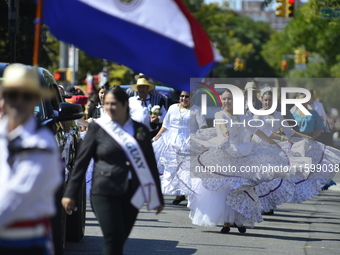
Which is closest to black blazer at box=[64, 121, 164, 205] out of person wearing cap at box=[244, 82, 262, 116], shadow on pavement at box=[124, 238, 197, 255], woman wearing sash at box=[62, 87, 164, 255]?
woman wearing sash at box=[62, 87, 164, 255]

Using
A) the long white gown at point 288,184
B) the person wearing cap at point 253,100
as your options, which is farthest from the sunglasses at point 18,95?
the person wearing cap at point 253,100

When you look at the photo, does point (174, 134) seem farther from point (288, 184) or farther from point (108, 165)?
point (108, 165)

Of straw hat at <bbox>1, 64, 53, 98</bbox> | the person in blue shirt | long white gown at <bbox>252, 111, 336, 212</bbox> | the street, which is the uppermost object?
straw hat at <bbox>1, 64, 53, 98</bbox>

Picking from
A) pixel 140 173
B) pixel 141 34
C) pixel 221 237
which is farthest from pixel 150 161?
pixel 221 237

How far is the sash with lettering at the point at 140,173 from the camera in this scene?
20.2 feet

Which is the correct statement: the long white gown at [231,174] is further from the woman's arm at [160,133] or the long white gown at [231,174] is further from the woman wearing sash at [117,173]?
the woman wearing sash at [117,173]

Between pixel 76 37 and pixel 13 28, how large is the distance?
23.7 feet

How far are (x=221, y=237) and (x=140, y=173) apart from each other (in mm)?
4304

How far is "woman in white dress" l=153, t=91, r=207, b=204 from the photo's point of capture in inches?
510

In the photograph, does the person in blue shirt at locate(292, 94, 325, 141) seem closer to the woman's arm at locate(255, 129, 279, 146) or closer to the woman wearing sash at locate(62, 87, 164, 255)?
the woman's arm at locate(255, 129, 279, 146)

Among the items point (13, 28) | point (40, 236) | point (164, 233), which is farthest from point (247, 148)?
point (40, 236)

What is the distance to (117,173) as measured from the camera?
246 inches

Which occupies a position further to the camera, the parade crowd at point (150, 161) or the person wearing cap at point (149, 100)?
the person wearing cap at point (149, 100)

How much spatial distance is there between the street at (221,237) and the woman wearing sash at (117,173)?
2.52m
